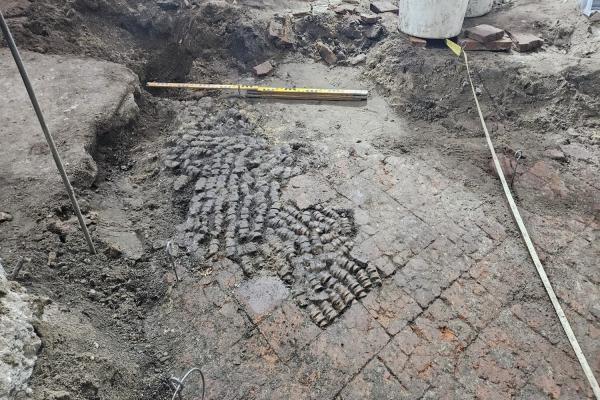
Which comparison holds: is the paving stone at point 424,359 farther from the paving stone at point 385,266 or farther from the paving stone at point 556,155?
the paving stone at point 556,155

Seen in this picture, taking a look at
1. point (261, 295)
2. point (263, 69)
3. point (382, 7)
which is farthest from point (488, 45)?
point (261, 295)

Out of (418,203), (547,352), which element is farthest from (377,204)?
(547,352)

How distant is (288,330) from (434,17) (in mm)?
5488

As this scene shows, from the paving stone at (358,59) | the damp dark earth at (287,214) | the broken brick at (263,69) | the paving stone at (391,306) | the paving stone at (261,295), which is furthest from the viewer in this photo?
the paving stone at (358,59)

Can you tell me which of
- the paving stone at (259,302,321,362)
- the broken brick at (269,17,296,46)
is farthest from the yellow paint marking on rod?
the paving stone at (259,302,321,362)

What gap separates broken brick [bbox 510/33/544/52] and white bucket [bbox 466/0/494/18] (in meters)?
1.35

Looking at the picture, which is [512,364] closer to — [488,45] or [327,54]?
[488,45]

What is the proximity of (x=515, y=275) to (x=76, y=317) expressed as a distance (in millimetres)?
3994

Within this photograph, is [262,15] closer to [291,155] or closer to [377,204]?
[291,155]

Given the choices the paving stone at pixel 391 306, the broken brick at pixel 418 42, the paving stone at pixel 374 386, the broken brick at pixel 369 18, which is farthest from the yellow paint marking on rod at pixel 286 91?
the paving stone at pixel 374 386

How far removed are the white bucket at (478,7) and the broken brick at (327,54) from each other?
108 inches

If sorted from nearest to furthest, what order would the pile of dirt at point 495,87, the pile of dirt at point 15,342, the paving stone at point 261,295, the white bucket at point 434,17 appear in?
the pile of dirt at point 15,342 → the paving stone at point 261,295 → the pile of dirt at point 495,87 → the white bucket at point 434,17

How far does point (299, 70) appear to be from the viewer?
7.18 m

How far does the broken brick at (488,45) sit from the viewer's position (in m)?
6.18
